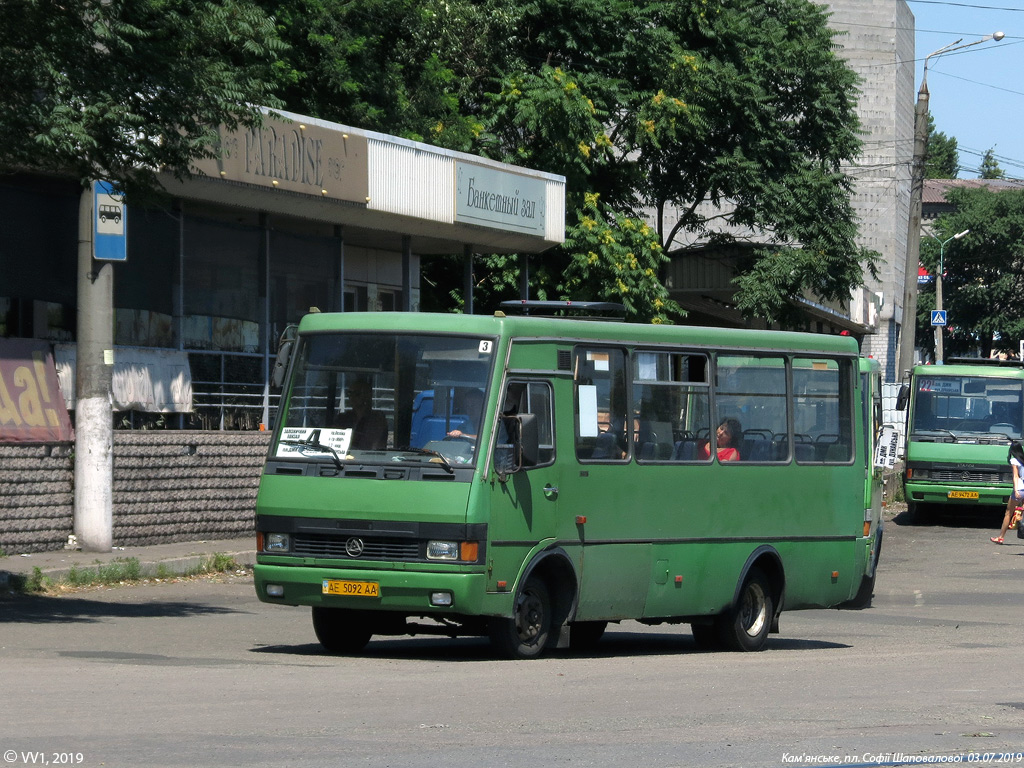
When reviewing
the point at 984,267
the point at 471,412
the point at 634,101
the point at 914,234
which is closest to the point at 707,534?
the point at 471,412

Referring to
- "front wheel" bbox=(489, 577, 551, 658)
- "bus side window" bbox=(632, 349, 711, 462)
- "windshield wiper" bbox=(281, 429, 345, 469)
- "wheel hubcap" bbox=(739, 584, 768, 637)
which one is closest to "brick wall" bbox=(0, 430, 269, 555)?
"windshield wiper" bbox=(281, 429, 345, 469)

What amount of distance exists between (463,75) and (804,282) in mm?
11006

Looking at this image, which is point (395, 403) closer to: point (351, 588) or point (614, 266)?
point (351, 588)

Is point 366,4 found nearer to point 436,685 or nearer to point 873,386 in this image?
point 873,386

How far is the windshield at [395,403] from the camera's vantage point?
11281 mm

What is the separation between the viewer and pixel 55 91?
13305 millimetres

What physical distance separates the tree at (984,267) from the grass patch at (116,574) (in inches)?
2806

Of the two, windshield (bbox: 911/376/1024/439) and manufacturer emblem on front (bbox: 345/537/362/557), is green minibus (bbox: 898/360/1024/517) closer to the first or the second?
windshield (bbox: 911/376/1024/439)

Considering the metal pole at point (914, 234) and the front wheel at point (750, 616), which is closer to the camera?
the front wheel at point (750, 616)

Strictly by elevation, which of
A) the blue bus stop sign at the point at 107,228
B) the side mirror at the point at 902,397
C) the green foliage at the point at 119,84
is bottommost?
the side mirror at the point at 902,397

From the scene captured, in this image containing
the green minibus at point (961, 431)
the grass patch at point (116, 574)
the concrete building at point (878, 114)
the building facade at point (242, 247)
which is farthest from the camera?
the concrete building at point (878, 114)

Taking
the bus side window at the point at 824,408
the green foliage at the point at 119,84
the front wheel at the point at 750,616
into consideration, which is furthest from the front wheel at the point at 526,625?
the green foliage at the point at 119,84

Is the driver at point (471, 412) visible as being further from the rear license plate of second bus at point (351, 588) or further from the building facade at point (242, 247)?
the building facade at point (242, 247)

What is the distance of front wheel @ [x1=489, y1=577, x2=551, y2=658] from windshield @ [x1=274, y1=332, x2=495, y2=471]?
1.15 m
